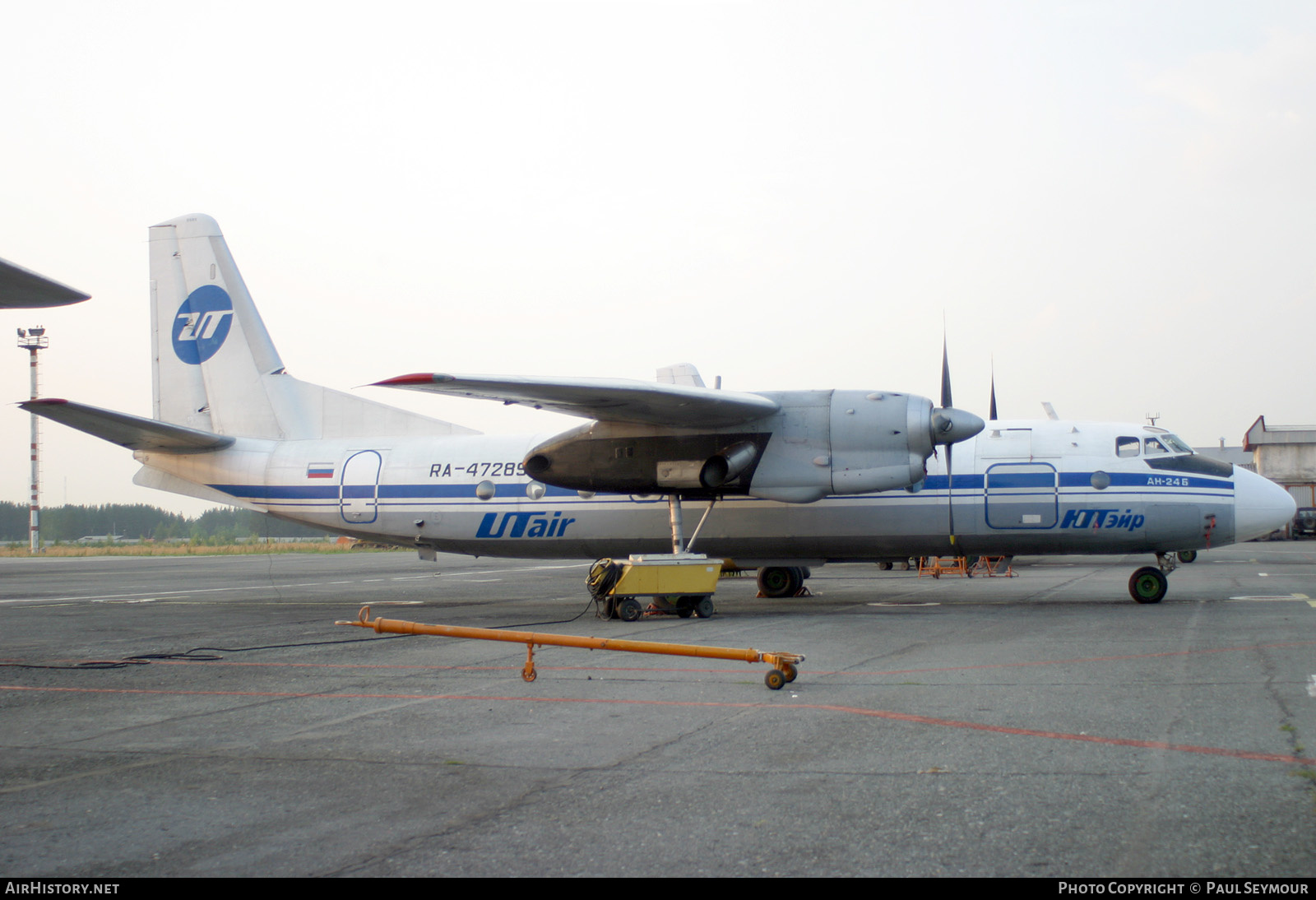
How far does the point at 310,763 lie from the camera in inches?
231

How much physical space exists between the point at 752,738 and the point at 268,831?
3.10m

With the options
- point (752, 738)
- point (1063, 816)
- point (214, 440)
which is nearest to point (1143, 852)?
point (1063, 816)

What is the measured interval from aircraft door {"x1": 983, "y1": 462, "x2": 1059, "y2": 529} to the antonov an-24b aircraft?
0.03 m

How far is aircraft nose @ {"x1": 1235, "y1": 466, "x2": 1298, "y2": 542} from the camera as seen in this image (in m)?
15.5

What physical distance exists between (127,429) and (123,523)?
549 ft

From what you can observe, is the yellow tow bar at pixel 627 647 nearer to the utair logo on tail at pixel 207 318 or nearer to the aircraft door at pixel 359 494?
the aircraft door at pixel 359 494

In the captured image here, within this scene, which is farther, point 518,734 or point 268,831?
point 518,734

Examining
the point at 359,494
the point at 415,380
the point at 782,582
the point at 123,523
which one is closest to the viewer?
the point at 415,380

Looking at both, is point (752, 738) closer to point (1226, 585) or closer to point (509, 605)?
point (509, 605)

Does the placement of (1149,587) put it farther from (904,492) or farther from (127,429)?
(127,429)

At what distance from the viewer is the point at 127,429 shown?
17031 millimetres

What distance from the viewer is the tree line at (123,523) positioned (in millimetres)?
140375

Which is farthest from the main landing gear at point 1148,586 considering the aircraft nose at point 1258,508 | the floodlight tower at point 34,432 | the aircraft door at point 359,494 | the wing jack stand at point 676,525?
the floodlight tower at point 34,432

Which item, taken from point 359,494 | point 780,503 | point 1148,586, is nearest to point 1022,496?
point 1148,586
